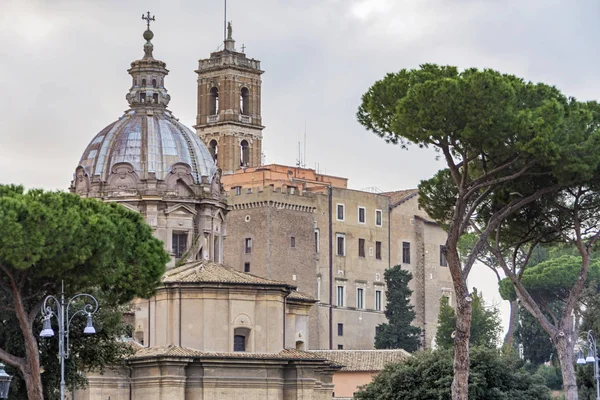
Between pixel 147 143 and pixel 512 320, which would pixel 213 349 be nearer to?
pixel 147 143

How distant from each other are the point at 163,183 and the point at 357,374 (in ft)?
42.7

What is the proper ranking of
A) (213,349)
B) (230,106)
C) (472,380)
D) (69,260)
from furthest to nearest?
(230,106) → (213,349) → (472,380) → (69,260)

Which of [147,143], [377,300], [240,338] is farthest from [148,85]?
[377,300]

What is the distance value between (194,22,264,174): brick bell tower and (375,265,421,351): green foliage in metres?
12.0

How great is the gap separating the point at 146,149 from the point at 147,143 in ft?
0.75

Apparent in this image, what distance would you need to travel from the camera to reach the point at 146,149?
196 feet

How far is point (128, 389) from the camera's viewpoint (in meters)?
52.0

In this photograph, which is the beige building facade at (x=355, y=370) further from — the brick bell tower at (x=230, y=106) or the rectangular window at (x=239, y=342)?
the brick bell tower at (x=230, y=106)

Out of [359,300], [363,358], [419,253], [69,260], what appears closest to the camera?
[69,260]

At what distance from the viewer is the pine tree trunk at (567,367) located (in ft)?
144

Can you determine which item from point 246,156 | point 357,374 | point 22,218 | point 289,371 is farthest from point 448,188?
point 246,156

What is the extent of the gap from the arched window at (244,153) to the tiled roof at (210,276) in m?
35.9

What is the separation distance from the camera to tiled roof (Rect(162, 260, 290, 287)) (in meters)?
52.3

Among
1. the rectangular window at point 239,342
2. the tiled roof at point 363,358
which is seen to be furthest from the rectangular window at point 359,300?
the rectangular window at point 239,342
